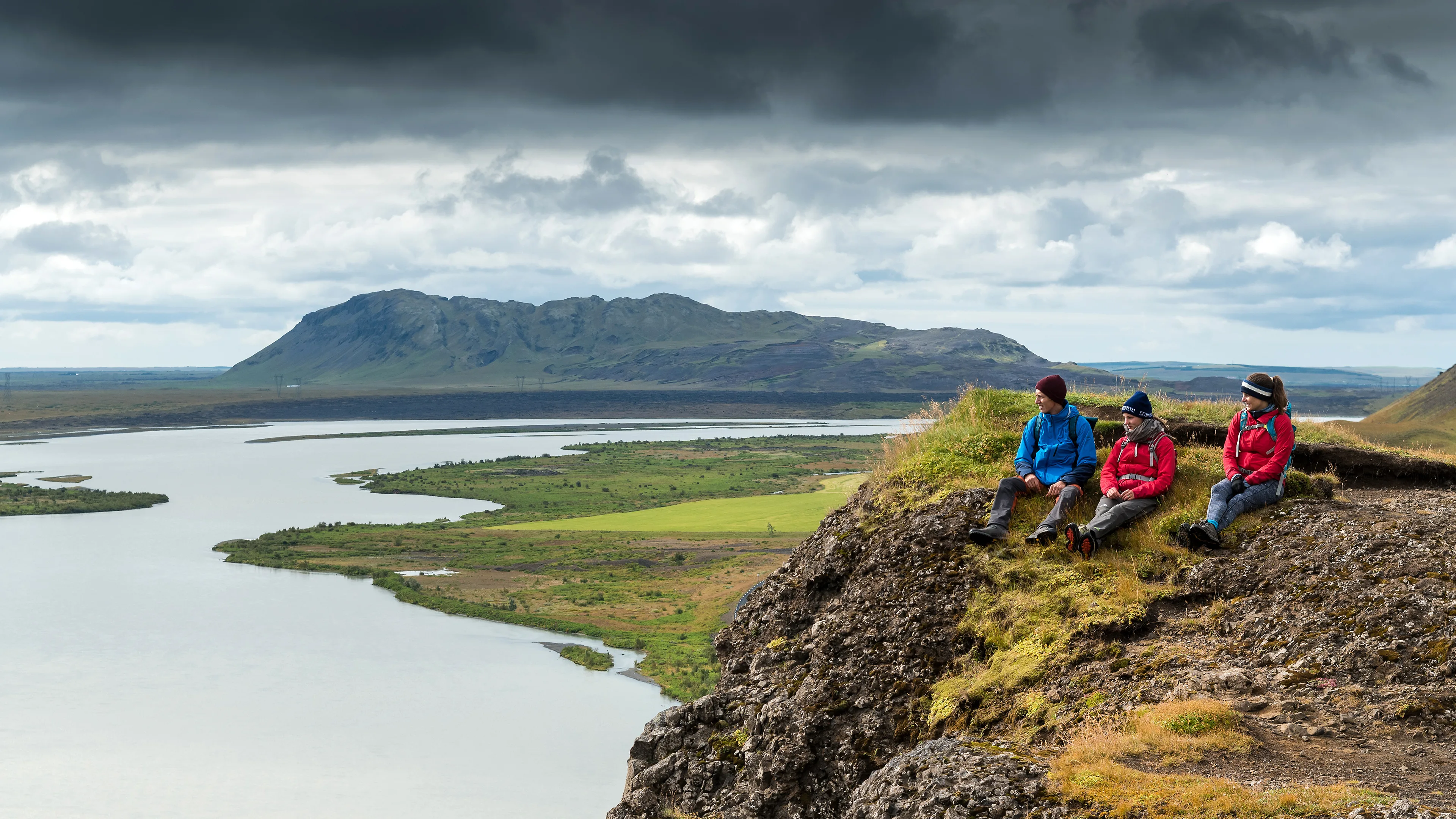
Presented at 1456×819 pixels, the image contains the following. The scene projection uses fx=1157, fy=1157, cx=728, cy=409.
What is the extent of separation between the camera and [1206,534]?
1111cm

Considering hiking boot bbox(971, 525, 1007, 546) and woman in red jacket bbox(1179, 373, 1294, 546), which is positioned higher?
woman in red jacket bbox(1179, 373, 1294, 546)

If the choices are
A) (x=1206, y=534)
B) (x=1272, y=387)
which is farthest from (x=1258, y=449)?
(x=1206, y=534)

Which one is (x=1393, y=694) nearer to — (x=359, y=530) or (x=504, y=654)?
(x=504, y=654)

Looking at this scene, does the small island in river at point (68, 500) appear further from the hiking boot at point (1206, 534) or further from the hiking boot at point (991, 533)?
the hiking boot at point (1206, 534)

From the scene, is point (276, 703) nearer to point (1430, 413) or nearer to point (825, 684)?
point (825, 684)

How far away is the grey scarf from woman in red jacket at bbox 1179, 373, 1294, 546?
710 mm

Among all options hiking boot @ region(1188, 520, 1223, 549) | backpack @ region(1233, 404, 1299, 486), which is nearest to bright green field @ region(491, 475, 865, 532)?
backpack @ region(1233, 404, 1299, 486)

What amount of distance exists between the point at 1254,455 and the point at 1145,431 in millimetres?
1123

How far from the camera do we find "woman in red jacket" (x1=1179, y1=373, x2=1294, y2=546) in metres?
11.5

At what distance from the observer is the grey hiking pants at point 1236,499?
11422mm

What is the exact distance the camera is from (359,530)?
283ft

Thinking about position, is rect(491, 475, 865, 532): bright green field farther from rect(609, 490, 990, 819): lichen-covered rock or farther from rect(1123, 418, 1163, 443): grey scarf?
rect(1123, 418, 1163, 443): grey scarf

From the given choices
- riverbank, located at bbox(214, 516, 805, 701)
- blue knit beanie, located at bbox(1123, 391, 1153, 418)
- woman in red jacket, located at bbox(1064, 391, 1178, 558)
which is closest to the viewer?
woman in red jacket, located at bbox(1064, 391, 1178, 558)

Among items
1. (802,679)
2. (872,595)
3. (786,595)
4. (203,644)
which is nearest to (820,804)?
(802,679)
